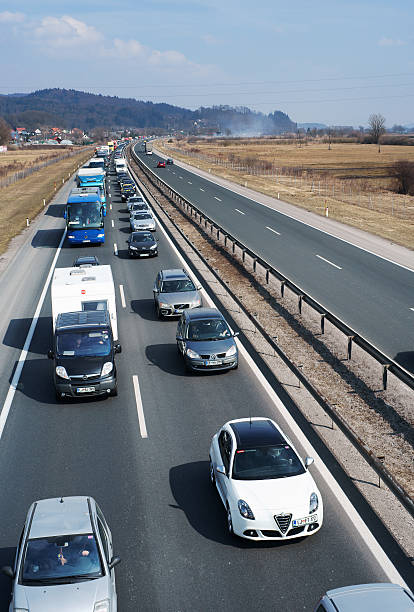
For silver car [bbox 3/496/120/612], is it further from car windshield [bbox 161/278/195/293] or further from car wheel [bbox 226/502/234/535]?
car windshield [bbox 161/278/195/293]

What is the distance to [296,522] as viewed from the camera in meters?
9.84

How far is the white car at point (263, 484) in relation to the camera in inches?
387

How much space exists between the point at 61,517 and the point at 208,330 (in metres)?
9.86

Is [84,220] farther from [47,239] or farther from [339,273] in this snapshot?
[339,273]

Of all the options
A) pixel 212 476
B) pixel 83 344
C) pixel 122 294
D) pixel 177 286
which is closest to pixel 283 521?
pixel 212 476

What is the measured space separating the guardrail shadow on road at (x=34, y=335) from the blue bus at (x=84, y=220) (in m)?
14.6

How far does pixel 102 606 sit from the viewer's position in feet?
25.9

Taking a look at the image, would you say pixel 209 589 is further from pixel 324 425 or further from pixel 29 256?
pixel 29 256

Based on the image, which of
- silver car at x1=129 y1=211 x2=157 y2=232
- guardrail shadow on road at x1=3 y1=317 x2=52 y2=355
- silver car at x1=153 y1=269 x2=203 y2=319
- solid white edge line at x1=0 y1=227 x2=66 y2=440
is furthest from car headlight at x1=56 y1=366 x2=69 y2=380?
silver car at x1=129 y1=211 x2=157 y2=232

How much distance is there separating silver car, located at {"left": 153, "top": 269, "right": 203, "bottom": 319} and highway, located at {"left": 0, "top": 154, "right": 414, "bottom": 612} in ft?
5.55

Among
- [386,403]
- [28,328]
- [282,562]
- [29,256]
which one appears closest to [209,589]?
[282,562]

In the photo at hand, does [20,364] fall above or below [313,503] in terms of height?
below

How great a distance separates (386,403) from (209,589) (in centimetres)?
762

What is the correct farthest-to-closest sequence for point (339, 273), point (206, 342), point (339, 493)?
point (339, 273) → point (206, 342) → point (339, 493)
